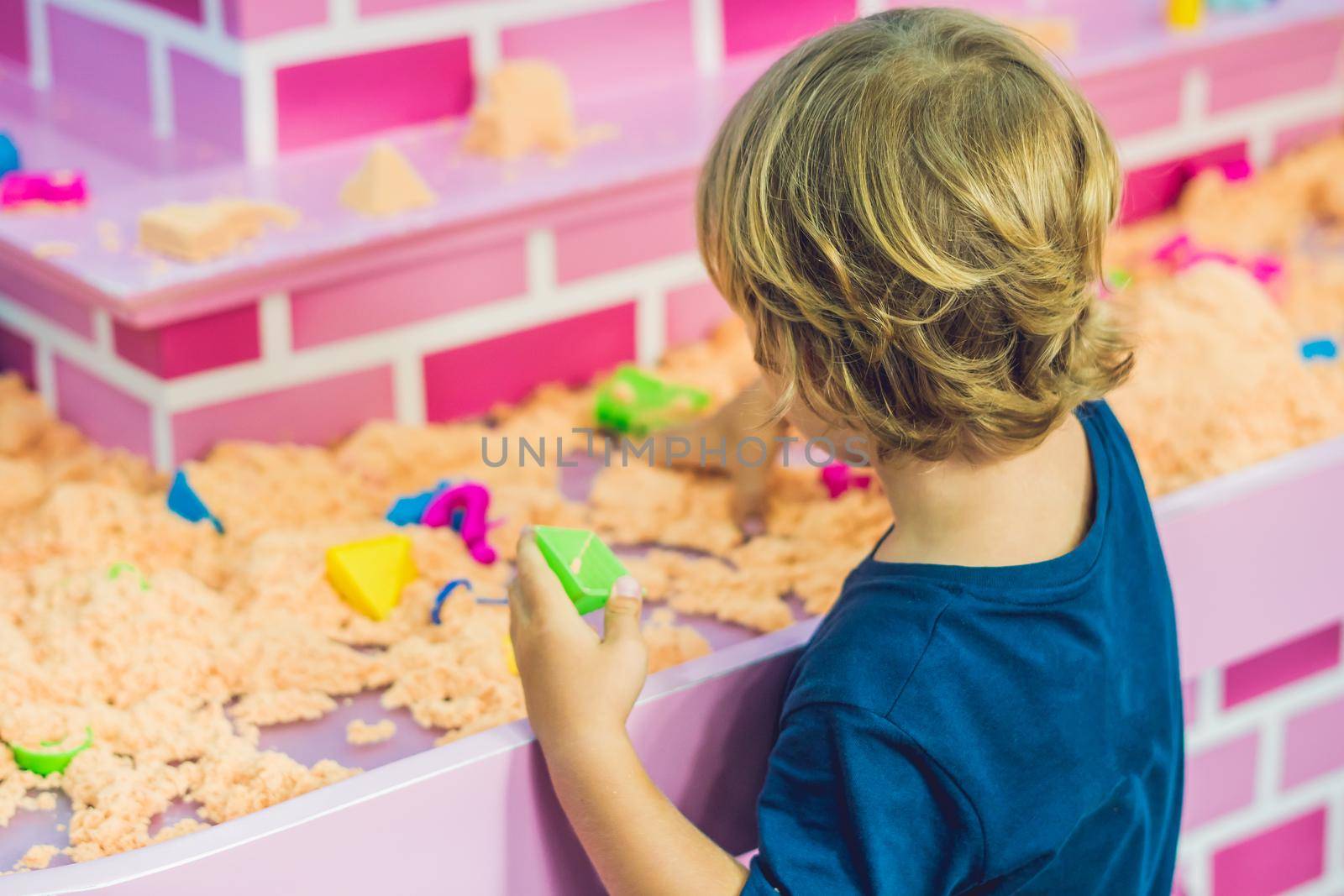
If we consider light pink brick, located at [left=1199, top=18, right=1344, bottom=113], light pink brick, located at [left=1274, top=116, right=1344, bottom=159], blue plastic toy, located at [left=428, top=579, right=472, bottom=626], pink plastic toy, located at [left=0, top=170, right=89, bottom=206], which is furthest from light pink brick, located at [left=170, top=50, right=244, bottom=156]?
light pink brick, located at [left=1274, top=116, right=1344, bottom=159]

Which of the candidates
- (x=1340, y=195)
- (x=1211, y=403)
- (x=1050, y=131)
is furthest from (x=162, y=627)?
(x=1340, y=195)

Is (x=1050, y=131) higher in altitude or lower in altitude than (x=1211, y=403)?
higher

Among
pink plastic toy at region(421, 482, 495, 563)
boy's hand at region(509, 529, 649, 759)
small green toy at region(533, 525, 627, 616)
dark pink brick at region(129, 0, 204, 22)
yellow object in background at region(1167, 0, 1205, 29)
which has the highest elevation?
dark pink brick at region(129, 0, 204, 22)

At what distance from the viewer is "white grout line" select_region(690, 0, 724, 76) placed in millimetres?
1391

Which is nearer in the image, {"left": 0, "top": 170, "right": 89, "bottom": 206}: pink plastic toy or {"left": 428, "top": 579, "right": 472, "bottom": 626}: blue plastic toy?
{"left": 428, "top": 579, "right": 472, "bottom": 626}: blue plastic toy

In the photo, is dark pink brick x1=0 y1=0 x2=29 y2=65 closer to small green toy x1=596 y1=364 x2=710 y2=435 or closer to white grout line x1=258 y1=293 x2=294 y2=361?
white grout line x1=258 y1=293 x2=294 y2=361

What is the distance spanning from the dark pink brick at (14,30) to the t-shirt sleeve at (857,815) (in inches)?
39.1

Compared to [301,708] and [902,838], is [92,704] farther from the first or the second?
[902,838]

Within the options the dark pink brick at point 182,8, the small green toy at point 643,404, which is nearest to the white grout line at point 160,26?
the dark pink brick at point 182,8

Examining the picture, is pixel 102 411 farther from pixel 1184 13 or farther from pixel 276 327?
pixel 1184 13

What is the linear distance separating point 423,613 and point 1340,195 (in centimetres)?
106

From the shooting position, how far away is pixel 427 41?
48.7 inches

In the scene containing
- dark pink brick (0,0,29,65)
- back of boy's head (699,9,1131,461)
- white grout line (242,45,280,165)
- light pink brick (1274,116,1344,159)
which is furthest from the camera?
light pink brick (1274,116,1344,159)

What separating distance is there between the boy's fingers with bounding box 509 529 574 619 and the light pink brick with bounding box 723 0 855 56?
753 mm
